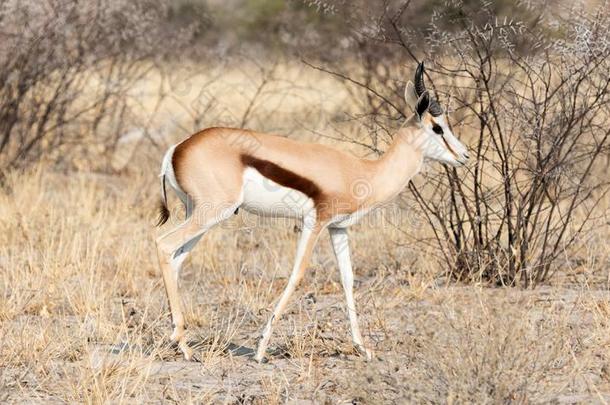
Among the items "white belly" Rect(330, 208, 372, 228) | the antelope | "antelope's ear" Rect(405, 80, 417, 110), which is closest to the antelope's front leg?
the antelope

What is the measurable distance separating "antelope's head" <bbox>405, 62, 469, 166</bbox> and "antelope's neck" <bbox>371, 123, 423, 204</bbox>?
0.05m

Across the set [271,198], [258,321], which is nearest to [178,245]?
[271,198]

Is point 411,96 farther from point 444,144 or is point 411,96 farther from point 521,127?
point 521,127

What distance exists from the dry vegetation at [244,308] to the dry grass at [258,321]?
0.04ft

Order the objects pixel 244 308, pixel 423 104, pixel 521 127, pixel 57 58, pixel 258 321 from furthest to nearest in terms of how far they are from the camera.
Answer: pixel 57 58 → pixel 521 127 → pixel 244 308 → pixel 258 321 → pixel 423 104

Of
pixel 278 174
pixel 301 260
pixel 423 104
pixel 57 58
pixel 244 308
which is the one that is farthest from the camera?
pixel 57 58

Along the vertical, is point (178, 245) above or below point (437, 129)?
below

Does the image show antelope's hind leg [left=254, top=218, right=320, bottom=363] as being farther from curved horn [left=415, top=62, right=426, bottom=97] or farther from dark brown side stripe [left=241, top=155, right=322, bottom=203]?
curved horn [left=415, top=62, right=426, bottom=97]

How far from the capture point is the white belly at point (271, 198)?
5.20m

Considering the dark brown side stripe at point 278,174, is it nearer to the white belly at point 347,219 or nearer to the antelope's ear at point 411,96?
the white belly at point 347,219

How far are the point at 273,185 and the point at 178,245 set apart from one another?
0.57m

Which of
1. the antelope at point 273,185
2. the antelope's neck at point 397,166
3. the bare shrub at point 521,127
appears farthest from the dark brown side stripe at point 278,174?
the bare shrub at point 521,127

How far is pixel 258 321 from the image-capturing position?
243 inches

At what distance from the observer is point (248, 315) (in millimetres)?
6258
